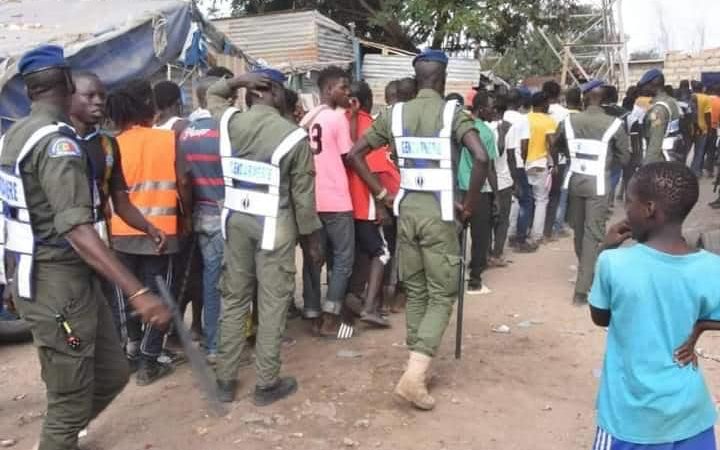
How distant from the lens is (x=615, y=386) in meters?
2.47

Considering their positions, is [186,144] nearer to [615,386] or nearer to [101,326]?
[101,326]

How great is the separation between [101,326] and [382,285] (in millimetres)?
3145

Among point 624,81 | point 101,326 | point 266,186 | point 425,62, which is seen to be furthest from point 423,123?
point 624,81

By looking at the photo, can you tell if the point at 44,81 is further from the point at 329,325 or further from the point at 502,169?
the point at 502,169

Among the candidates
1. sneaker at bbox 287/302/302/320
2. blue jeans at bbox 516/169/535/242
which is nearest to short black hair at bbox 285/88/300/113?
sneaker at bbox 287/302/302/320

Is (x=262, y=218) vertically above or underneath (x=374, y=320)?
above

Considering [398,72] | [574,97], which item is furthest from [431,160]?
[398,72]

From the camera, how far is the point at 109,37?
6.91 m

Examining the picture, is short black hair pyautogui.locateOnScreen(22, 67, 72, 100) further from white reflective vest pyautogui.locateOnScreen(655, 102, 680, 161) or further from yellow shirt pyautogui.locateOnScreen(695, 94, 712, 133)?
yellow shirt pyautogui.locateOnScreen(695, 94, 712, 133)

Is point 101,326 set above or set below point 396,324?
above

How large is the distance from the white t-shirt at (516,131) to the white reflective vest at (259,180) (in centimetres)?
425

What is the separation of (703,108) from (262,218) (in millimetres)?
10387

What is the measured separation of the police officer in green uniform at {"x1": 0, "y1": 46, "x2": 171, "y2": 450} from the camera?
113 inches

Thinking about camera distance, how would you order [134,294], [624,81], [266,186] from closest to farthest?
[134,294]
[266,186]
[624,81]
